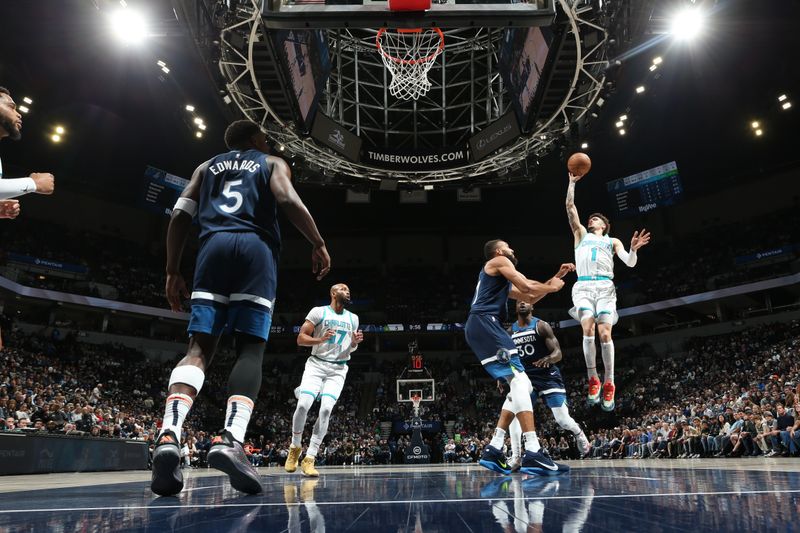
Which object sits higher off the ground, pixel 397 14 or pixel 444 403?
pixel 397 14

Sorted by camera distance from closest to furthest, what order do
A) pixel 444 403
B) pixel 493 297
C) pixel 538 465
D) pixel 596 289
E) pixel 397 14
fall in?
1. pixel 538 465
2. pixel 493 297
3. pixel 596 289
4. pixel 397 14
5. pixel 444 403

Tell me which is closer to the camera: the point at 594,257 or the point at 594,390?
the point at 594,390

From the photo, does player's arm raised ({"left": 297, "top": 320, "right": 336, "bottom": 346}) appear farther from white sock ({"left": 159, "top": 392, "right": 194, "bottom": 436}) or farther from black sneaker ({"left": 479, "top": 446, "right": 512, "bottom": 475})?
white sock ({"left": 159, "top": 392, "right": 194, "bottom": 436})

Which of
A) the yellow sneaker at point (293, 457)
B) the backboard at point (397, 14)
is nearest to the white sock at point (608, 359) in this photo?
the yellow sneaker at point (293, 457)

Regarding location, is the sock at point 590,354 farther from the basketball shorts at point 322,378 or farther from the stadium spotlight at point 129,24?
the stadium spotlight at point 129,24

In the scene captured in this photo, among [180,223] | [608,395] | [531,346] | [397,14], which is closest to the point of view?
[180,223]

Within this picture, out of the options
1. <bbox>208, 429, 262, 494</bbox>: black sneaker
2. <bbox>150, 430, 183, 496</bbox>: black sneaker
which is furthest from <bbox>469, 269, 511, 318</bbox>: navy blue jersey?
<bbox>150, 430, 183, 496</bbox>: black sneaker

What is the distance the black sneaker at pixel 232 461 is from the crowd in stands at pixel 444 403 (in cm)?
980

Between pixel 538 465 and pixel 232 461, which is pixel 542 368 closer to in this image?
pixel 538 465

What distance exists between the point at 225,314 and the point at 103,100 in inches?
906

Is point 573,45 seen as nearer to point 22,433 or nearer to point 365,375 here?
point 22,433

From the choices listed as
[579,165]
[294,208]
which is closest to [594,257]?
[579,165]

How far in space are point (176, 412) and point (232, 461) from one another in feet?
1.36

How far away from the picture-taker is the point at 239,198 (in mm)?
3135
